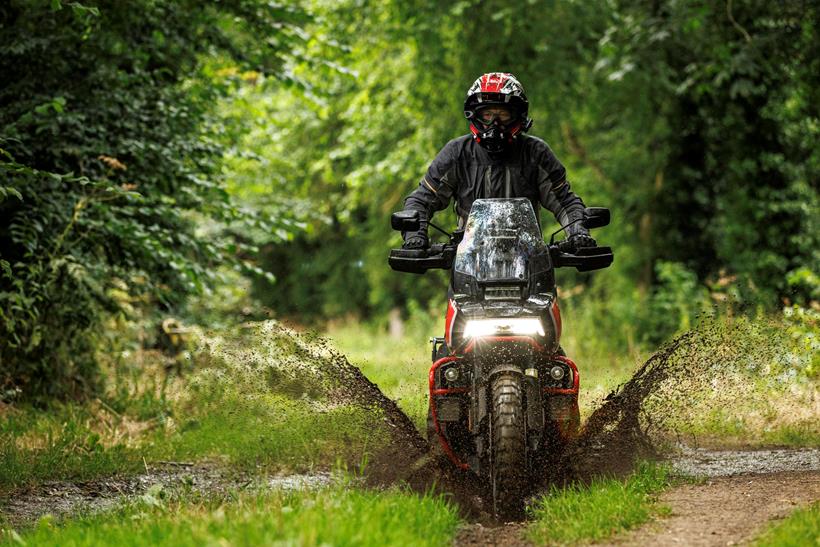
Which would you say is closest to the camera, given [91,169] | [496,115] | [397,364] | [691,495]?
[691,495]

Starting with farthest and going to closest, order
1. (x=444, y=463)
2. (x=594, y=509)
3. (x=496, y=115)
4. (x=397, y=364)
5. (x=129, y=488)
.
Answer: (x=397, y=364)
(x=129, y=488)
(x=496, y=115)
(x=444, y=463)
(x=594, y=509)

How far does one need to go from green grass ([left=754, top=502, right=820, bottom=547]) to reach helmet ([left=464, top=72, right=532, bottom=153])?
2.82 meters

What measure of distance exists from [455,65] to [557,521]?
1347cm

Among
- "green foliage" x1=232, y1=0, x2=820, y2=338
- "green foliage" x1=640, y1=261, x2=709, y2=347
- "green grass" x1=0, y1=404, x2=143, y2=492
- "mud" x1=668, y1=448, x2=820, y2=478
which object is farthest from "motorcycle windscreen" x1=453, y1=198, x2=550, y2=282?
"green foliage" x1=640, y1=261, x2=709, y2=347

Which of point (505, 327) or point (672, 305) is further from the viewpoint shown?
point (672, 305)

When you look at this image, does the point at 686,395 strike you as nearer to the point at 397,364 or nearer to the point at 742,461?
the point at 742,461

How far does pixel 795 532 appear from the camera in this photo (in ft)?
15.2

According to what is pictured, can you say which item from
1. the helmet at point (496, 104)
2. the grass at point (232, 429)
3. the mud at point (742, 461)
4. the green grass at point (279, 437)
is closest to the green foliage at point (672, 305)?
the mud at point (742, 461)

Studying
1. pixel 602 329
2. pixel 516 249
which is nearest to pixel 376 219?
pixel 602 329

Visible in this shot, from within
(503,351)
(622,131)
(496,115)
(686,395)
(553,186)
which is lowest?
(686,395)

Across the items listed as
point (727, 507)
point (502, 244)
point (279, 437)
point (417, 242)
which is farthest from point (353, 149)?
point (727, 507)

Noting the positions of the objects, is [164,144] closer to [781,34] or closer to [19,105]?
[19,105]

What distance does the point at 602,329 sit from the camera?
55.1ft

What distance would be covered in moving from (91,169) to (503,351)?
505 cm
